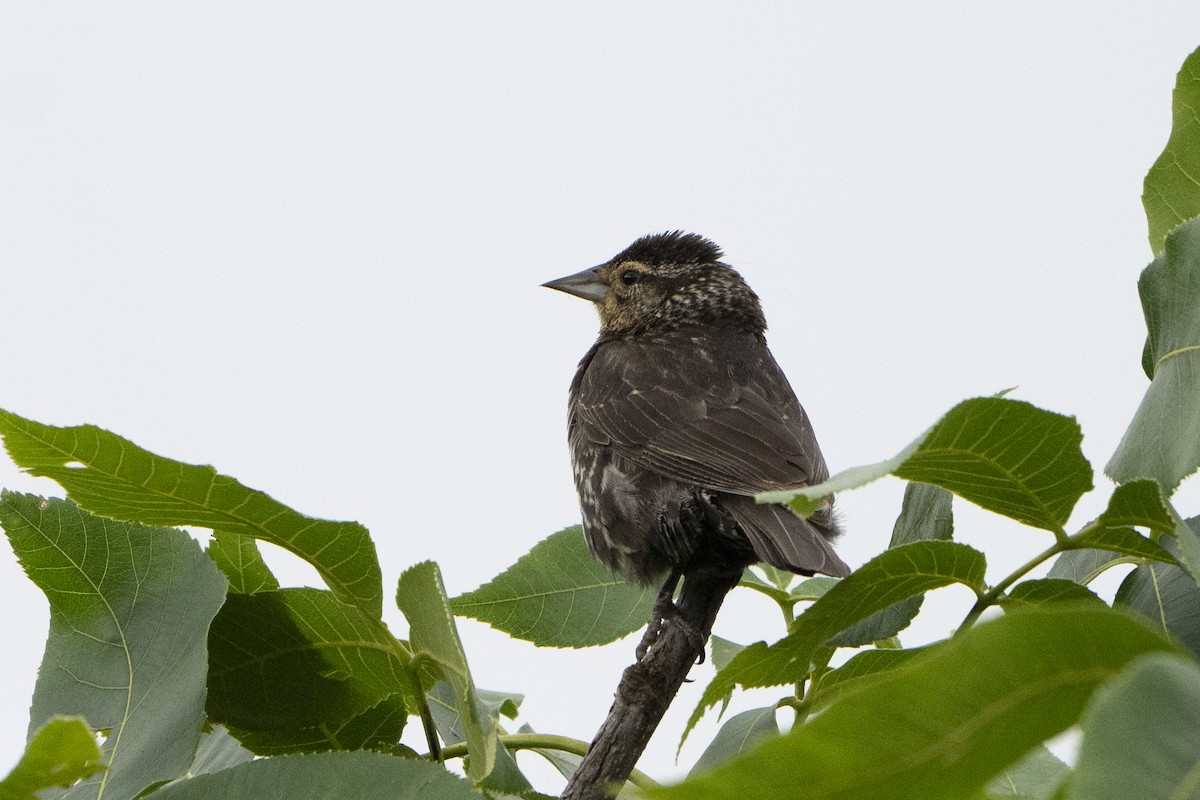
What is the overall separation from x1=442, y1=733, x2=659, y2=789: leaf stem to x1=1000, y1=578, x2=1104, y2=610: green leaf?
519 mm

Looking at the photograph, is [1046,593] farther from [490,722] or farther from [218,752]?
[218,752]

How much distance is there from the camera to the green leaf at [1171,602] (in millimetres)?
1541

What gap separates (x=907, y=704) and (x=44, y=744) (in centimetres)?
72

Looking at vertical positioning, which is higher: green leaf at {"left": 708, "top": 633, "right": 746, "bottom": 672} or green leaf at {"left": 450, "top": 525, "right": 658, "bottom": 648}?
green leaf at {"left": 450, "top": 525, "right": 658, "bottom": 648}

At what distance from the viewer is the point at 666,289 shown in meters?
5.51

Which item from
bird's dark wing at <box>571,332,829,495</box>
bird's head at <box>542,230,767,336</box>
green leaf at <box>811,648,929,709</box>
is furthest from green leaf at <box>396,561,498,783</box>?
bird's head at <box>542,230,767,336</box>

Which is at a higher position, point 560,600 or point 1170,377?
point 1170,377

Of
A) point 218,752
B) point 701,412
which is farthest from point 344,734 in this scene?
point 701,412

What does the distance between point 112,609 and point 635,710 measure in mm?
714

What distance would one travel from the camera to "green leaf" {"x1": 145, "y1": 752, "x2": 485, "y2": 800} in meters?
1.36

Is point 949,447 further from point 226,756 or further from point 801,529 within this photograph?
point 801,529

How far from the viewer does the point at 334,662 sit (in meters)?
1.87

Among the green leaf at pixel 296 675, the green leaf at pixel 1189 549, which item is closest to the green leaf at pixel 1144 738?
the green leaf at pixel 1189 549

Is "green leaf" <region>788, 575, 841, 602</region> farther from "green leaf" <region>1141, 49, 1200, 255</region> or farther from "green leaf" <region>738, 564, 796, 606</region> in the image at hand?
Answer: "green leaf" <region>1141, 49, 1200, 255</region>
